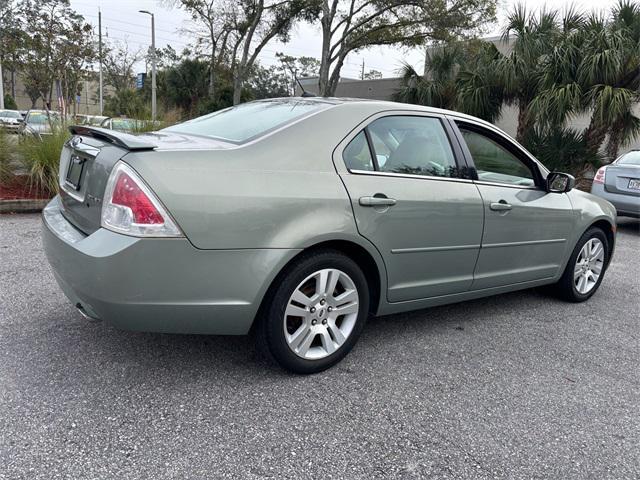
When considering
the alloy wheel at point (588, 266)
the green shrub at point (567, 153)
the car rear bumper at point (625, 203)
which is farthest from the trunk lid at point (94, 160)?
the green shrub at point (567, 153)

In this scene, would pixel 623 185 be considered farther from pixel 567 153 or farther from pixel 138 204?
pixel 138 204

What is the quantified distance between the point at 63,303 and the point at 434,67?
1728 cm

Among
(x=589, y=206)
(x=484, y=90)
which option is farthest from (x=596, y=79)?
(x=589, y=206)

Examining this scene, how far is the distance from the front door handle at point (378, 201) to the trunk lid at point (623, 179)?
22.5 feet

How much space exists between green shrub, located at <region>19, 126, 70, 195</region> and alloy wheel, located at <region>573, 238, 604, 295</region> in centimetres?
645

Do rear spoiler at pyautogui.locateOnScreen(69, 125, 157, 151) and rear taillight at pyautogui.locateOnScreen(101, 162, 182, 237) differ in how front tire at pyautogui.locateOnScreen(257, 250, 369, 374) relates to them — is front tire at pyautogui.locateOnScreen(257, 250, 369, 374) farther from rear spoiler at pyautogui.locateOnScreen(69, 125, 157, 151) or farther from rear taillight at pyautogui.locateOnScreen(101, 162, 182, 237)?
rear spoiler at pyautogui.locateOnScreen(69, 125, 157, 151)

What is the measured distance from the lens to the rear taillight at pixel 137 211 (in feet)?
7.47

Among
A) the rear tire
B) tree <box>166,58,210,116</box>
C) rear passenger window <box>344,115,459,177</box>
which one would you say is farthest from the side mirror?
tree <box>166,58,210,116</box>

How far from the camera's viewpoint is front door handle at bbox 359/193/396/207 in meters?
2.82

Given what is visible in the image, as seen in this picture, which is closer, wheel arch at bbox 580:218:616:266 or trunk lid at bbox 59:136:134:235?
trunk lid at bbox 59:136:134:235

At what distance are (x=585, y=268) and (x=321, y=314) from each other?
284cm

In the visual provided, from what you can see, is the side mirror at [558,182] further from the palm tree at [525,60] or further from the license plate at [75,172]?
the palm tree at [525,60]

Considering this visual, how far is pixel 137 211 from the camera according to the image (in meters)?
2.28

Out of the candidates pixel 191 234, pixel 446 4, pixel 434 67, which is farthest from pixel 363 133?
pixel 446 4
